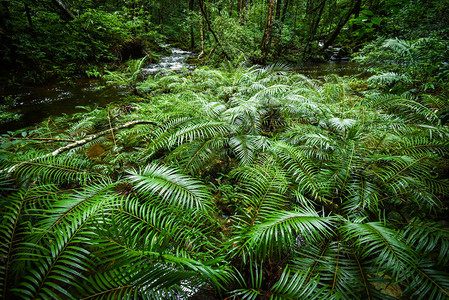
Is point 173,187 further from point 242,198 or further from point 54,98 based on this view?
point 54,98

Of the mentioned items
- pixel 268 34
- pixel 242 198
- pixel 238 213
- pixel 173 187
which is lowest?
pixel 238 213

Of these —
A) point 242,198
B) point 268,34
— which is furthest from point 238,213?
point 268,34

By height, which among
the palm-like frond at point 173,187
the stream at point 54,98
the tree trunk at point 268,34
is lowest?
the stream at point 54,98

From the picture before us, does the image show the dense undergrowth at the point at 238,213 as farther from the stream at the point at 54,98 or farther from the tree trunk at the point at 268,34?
the tree trunk at the point at 268,34

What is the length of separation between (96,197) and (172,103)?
1967 millimetres

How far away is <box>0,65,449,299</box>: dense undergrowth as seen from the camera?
3.24ft

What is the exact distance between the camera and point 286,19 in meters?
11.6

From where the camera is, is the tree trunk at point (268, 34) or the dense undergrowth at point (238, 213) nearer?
the dense undergrowth at point (238, 213)

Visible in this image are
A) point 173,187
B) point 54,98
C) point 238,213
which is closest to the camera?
point 173,187

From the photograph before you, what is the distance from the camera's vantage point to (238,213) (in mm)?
1864

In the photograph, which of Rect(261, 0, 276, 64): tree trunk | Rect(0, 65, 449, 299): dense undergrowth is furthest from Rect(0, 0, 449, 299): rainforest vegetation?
Rect(261, 0, 276, 64): tree trunk

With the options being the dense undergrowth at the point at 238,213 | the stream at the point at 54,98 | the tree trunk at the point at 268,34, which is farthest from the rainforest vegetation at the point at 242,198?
the tree trunk at the point at 268,34

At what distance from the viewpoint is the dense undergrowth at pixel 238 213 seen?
99cm

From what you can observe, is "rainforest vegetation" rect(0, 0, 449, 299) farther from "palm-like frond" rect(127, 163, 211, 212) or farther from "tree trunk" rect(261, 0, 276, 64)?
"tree trunk" rect(261, 0, 276, 64)
